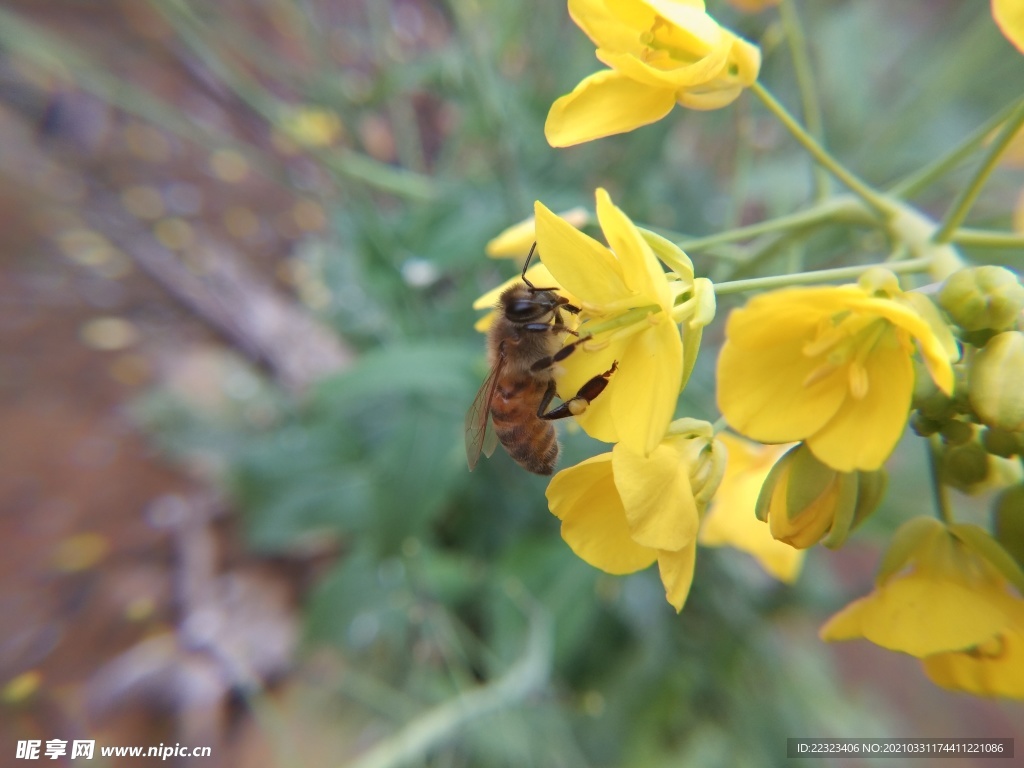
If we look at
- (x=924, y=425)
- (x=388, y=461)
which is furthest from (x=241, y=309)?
(x=924, y=425)

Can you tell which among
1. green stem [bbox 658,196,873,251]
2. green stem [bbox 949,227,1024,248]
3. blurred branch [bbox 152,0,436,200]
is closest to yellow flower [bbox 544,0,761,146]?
green stem [bbox 658,196,873,251]

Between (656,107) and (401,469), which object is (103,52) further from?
(656,107)

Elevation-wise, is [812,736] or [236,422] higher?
[236,422]

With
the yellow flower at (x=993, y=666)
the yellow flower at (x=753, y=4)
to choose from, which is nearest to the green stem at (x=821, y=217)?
the yellow flower at (x=993, y=666)

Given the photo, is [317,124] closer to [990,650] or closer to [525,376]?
[525,376]

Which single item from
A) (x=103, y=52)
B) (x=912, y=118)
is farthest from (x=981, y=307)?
(x=103, y=52)

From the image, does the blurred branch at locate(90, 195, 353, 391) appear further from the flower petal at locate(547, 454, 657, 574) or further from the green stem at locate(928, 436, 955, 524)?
the green stem at locate(928, 436, 955, 524)

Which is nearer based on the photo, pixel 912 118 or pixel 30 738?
pixel 30 738
